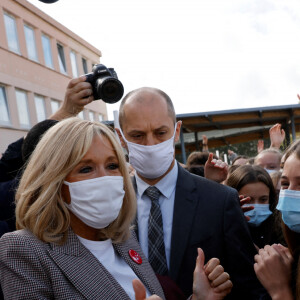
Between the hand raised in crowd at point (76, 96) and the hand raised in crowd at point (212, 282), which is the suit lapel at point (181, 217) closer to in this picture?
the hand raised in crowd at point (212, 282)

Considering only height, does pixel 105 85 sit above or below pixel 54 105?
below

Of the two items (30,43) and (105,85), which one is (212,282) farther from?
(30,43)

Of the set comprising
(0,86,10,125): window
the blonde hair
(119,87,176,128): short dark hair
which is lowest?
the blonde hair

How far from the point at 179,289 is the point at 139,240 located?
471mm

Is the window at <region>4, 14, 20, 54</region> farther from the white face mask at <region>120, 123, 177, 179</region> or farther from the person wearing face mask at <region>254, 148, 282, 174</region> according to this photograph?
the white face mask at <region>120, 123, 177, 179</region>

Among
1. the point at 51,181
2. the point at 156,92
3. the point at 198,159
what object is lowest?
the point at 198,159

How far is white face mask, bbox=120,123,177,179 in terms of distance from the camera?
8.95 ft

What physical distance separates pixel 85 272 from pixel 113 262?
246mm

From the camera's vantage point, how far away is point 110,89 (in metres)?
2.83

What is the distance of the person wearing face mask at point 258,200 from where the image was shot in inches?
133

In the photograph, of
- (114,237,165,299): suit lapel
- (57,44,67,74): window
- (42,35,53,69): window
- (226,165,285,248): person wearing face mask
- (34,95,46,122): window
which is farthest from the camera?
(57,44,67,74): window

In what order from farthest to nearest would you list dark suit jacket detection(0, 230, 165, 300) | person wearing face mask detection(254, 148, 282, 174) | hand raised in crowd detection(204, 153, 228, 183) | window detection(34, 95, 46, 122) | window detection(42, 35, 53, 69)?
1. window detection(42, 35, 53, 69)
2. window detection(34, 95, 46, 122)
3. person wearing face mask detection(254, 148, 282, 174)
4. hand raised in crowd detection(204, 153, 228, 183)
5. dark suit jacket detection(0, 230, 165, 300)

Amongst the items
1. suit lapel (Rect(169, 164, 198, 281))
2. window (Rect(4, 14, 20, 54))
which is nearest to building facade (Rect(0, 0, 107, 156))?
window (Rect(4, 14, 20, 54))

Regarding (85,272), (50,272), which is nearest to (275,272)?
(85,272)
